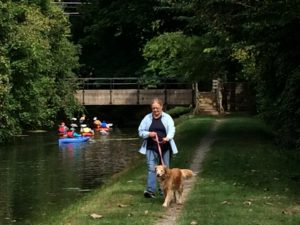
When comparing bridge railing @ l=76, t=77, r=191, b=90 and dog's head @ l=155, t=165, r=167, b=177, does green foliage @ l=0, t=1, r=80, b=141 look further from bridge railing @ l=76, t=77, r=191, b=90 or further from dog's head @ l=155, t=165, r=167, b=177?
dog's head @ l=155, t=165, r=167, b=177

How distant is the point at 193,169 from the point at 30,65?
21810 mm

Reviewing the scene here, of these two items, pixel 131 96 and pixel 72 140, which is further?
pixel 131 96

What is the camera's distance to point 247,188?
14.2m

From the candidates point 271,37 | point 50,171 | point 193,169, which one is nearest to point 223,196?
point 193,169

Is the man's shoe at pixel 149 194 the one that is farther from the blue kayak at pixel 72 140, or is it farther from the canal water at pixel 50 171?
the blue kayak at pixel 72 140

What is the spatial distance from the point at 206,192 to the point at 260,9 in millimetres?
5230

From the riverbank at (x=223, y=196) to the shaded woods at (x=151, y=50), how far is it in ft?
7.37

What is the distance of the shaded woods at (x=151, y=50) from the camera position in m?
18.8

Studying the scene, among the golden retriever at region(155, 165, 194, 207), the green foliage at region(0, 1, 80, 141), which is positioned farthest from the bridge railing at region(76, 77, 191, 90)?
the golden retriever at region(155, 165, 194, 207)

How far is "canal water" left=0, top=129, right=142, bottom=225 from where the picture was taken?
16844 mm

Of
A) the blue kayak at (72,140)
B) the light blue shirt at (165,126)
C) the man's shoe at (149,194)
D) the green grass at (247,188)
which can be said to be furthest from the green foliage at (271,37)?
the blue kayak at (72,140)

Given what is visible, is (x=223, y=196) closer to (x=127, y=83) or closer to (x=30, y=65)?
(x=30, y=65)

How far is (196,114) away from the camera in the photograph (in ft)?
154

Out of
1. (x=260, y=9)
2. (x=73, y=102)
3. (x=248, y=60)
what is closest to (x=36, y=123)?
(x=73, y=102)
